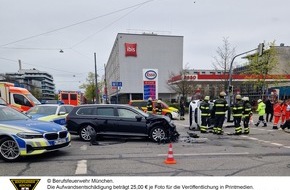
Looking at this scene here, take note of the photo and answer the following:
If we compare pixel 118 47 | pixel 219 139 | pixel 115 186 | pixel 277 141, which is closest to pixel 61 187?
pixel 115 186

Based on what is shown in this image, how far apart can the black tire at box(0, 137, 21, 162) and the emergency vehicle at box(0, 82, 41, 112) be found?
485 inches

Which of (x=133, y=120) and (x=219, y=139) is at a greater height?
(x=133, y=120)

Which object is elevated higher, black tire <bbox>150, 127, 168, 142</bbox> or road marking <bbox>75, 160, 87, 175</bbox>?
black tire <bbox>150, 127, 168, 142</bbox>

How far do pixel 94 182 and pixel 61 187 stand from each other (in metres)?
0.56

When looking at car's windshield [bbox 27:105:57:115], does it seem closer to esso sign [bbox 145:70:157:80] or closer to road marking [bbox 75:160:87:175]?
road marking [bbox 75:160:87:175]

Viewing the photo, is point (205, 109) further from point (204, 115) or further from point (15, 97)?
point (15, 97)

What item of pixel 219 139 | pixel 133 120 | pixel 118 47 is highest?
pixel 118 47

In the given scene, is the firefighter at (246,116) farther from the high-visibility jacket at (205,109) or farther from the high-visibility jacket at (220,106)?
the high-visibility jacket at (205,109)

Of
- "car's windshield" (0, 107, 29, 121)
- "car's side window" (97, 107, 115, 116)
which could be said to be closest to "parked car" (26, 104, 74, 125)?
"car's side window" (97, 107, 115, 116)

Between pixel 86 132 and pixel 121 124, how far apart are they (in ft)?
5.06

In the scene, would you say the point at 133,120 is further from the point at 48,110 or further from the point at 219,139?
the point at 48,110

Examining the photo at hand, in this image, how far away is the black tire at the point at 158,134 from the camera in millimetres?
10334

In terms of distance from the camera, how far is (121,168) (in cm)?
642

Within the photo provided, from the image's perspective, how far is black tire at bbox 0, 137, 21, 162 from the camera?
700 centimetres
